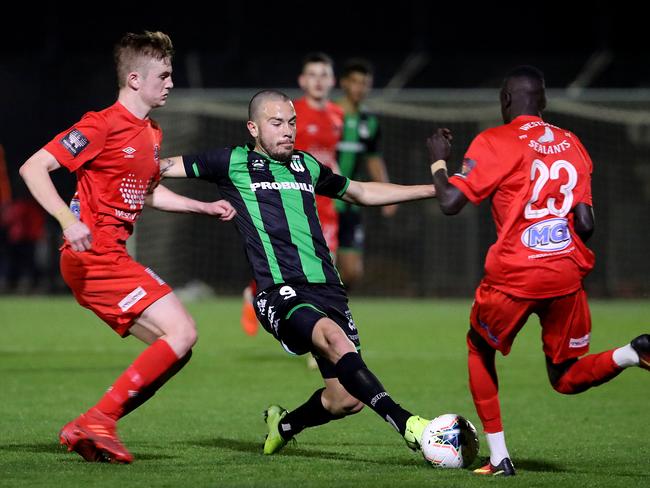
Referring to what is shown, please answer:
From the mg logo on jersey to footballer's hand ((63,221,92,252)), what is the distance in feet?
4.23

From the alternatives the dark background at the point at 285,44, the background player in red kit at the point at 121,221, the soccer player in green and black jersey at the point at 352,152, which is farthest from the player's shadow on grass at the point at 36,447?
the dark background at the point at 285,44

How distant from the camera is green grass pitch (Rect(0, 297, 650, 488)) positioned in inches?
226

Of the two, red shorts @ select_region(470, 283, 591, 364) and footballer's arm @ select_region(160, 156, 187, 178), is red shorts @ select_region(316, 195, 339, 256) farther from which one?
red shorts @ select_region(470, 283, 591, 364)

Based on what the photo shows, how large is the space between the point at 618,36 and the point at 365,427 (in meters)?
17.6

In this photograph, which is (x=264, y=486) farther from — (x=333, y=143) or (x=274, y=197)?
(x=333, y=143)

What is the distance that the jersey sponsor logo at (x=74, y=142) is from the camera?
Result: 6098 mm

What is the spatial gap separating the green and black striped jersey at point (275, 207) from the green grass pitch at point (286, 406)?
37.7 inches

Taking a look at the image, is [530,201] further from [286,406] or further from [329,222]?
[329,222]

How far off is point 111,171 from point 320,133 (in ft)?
18.1

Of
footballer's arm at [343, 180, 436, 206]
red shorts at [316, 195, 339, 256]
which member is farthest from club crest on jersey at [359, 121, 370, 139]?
footballer's arm at [343, 180, 436, 206]

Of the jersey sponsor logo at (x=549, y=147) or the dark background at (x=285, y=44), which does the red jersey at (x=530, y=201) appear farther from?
the dark background at (x=285, y=44)

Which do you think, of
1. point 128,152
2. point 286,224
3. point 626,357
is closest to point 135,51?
point 128,152

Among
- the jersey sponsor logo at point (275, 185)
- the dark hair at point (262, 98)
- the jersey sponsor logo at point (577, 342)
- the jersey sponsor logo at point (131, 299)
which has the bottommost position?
the jersey sponsor logo at point (577, 342)

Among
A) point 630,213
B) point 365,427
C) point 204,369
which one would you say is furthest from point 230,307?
point 365,427
